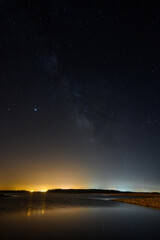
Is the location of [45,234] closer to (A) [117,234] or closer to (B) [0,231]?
(B) [0,231]

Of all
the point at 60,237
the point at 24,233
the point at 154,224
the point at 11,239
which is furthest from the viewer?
the point at 154,224

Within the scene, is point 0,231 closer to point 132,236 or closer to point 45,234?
point 45,234

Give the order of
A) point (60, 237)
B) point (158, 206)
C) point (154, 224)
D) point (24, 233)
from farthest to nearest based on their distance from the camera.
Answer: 1. point (158, 206)
2. point (154, 224)
3. point (24, 233)
4. point (60, 237)

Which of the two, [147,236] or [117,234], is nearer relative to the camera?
[147,236]

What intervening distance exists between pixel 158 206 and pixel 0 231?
3110 cm

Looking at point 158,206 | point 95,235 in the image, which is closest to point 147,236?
point 95,235

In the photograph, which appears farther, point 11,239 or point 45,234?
point 45,234

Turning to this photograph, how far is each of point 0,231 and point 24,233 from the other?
190cm

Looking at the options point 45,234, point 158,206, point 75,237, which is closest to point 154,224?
point 75,237

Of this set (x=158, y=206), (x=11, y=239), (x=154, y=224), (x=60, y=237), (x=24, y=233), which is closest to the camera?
(x=11, y=239)

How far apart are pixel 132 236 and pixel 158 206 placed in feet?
89.7

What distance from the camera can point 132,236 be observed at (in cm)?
1492

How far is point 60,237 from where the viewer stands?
572 inches

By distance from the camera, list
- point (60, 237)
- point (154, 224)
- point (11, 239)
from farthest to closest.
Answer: point (154, 224) → point (60, 237) → point (11, 239)
